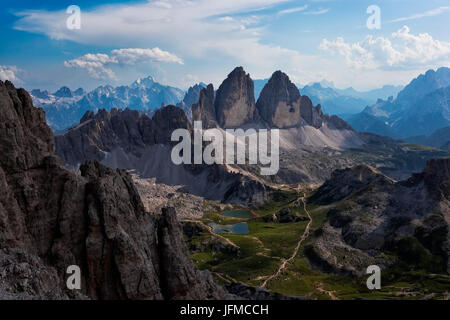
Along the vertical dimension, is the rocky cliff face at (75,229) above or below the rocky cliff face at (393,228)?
above

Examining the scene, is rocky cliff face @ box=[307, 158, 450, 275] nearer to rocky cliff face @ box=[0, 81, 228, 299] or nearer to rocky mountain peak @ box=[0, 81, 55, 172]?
rocky cliff face @ box=[0, 81, 228, 299]

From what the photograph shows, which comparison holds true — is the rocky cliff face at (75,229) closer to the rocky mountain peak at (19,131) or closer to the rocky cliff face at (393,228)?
the rocky mountain peak at (19,131)

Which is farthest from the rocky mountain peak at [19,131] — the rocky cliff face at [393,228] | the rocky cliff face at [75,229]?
the rocky cliff face at [393,228]

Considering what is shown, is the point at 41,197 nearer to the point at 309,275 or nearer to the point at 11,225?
the point at 11,225

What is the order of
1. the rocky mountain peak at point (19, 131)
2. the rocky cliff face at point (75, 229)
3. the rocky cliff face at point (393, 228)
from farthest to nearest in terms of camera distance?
the rocky cliff face at point (393, 228) < the rocky mountain peak at point (19, 131) < the rocky cliff face at point (75, 229)

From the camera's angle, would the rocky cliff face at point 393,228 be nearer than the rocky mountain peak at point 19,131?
No

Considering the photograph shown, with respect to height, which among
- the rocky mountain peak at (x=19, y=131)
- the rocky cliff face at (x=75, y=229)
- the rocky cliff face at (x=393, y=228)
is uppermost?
the rocky mountain peak at (x=19, y=131)

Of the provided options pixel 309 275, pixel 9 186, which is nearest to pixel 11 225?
pixel 9 186
